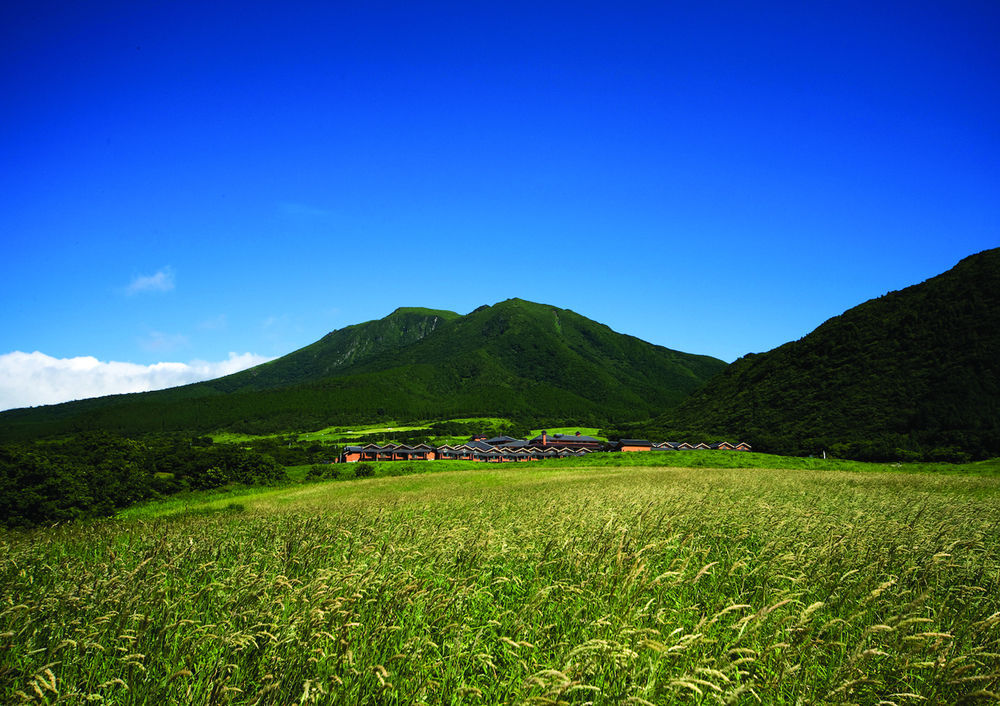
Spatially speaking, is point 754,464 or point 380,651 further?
point 754,464

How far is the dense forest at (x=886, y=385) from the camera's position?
177 feet

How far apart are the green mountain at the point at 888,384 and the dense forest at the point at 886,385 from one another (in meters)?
0.19

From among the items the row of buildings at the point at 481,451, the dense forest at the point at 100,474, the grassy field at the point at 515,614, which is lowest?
the row of buildings at the point at 481,451

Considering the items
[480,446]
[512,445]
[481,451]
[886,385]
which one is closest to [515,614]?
[886,385]

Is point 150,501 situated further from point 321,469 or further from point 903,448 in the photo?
point 903,448

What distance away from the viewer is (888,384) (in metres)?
70.6

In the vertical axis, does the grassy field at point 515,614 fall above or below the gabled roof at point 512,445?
above

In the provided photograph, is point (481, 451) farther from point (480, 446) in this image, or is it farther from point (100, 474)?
point (100, 474)

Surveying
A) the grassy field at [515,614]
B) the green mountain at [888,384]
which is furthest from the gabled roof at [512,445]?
the grassy field at [515,614]

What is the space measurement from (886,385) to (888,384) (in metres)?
0.27

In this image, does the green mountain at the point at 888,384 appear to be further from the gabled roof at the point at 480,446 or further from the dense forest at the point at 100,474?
the dense forest at the point at 100,474

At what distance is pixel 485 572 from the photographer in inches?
209

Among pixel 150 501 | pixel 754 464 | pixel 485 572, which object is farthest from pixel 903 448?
pixel 150 501

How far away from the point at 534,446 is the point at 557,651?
109 m
